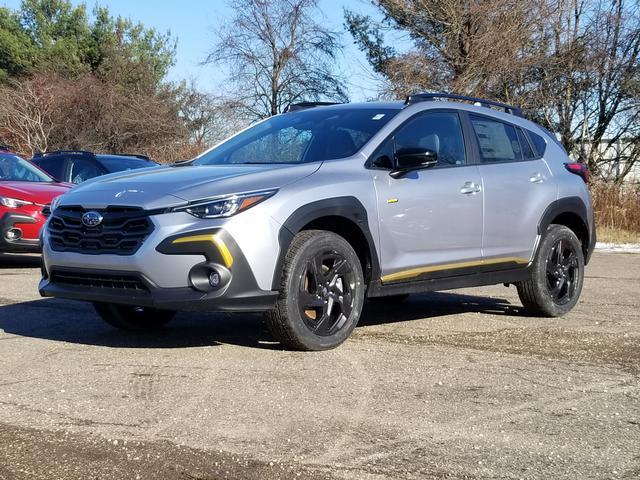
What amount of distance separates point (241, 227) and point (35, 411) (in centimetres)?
166

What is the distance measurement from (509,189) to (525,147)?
2.31 feet

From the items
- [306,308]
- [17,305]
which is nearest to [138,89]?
[17,305]

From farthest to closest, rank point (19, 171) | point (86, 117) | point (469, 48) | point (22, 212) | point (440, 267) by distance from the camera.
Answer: point (86, 117) → point (469, 48) → point (19, 171) → point (22, 212) → point (440, 267)

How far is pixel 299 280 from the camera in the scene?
566 centimetres

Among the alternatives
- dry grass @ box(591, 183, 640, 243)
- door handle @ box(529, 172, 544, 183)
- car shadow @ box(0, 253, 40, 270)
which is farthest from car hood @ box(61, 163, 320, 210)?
dry grass @ box(591, 183, 640, 243)

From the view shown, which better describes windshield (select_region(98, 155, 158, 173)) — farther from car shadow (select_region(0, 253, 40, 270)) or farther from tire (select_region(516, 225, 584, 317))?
tire (select_region(516, 225, 584, 317))

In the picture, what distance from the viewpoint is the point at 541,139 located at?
26.2ft

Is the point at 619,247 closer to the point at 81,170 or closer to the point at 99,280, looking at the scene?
the point at 81,170

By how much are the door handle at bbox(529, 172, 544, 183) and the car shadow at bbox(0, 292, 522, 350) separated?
1.24m

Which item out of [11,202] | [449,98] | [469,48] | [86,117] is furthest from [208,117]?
[449,98]

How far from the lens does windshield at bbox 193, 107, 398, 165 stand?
6.46 meters

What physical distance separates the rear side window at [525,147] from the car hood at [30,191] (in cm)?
637

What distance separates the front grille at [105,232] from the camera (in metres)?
5.50

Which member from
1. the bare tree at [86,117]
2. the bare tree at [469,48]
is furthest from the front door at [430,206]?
the bare tree at [86,117]
